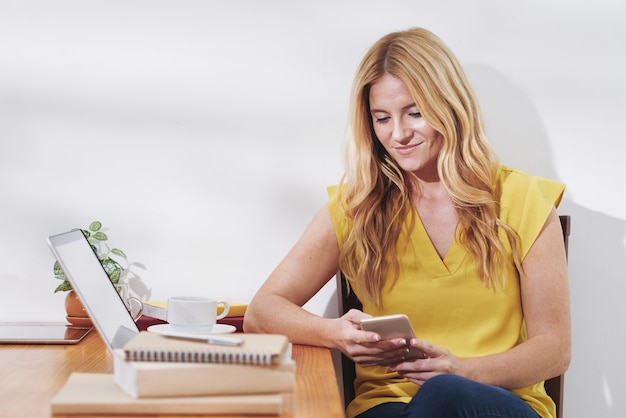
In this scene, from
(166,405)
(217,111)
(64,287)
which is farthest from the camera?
(217,111)

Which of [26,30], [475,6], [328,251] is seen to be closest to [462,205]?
[328,251]

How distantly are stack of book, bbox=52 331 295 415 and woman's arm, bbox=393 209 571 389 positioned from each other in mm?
452

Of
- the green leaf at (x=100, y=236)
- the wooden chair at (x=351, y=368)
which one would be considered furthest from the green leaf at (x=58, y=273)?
the wooden chair at (x=351, y=368)

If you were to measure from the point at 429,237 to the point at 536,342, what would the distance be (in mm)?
328

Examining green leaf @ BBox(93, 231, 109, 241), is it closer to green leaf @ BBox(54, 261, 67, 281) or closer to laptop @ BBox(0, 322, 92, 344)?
green leaf @ BBox(54, 261, 67, 281)

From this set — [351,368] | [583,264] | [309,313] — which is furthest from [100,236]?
[583,264]

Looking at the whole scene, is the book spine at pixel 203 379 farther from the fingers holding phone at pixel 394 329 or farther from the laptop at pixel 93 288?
the fingers holding phone at pixel 394 329

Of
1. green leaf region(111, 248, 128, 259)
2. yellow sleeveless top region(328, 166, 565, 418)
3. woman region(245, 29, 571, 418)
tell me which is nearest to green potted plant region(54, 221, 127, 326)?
green leaf region(111, 248, 128, 259)

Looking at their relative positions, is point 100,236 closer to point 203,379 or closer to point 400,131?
point 400,131

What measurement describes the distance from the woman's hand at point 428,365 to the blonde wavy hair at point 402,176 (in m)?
0.30

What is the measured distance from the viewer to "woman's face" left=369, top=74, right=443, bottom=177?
1806 mm

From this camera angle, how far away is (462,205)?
1.82 meters

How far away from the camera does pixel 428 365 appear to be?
1519 mm

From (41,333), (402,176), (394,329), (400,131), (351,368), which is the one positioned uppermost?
(400,131)
